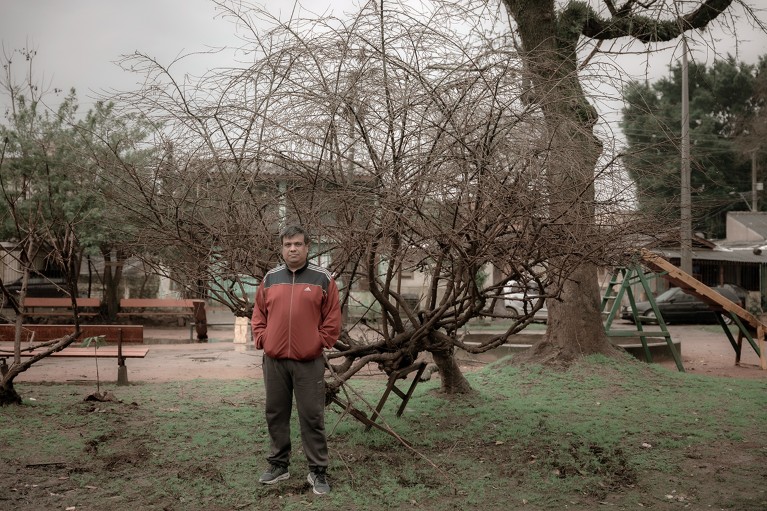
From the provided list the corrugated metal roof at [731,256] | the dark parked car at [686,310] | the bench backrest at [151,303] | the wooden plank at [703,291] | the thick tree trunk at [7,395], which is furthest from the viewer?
the corrugated metal roof at [731,256]

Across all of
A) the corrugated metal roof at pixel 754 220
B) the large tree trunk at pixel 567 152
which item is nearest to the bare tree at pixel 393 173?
the large tree trunk at pixel 567 152

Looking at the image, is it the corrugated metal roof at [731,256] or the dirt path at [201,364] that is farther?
the corrugated metal roof at [731,256]

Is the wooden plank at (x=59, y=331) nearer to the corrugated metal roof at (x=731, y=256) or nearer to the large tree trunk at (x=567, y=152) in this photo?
the large tree trunk at (x=567, y=152)

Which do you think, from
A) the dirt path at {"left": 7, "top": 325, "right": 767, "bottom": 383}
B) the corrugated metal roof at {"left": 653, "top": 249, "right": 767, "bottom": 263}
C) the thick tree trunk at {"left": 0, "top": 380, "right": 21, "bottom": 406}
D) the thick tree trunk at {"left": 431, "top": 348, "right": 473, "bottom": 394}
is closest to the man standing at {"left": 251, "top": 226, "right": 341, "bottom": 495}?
the thick tree trunk at {"left": 431, "top": 348, "right": 473, "bottom": 394}

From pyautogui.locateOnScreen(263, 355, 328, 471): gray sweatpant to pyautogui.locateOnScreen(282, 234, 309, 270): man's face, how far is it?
682mm

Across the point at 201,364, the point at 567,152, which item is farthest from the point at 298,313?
the point at 201,364

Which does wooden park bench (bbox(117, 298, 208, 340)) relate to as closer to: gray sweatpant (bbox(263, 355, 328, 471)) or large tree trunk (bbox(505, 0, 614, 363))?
gray sweatpant (bbox(263, 355, 328, 471))

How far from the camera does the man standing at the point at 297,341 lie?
5.12 meters

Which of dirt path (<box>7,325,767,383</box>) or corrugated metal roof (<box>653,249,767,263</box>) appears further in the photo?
corrugated metal roof (<box>653,249,767,263</box>)

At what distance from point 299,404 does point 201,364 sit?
923 cm

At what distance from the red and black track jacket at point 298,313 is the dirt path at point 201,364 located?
5.23 metres

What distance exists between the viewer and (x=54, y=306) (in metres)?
23.0

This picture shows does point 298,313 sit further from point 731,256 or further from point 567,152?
point 731,256

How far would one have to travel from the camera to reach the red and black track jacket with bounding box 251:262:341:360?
16.8 feet
